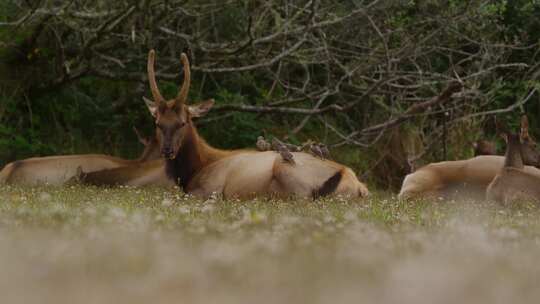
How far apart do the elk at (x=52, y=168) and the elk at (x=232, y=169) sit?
163 cm

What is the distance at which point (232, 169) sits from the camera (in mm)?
11117

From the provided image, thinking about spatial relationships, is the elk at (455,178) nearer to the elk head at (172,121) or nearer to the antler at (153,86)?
the elk head at (172,121)

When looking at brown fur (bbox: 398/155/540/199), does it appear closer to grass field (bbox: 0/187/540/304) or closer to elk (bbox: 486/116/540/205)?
elk (bbox: 486/116/540/205)

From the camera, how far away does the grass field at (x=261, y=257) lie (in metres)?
3.83

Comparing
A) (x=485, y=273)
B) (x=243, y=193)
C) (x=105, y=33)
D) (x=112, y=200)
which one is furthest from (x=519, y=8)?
(x=485, y=273)

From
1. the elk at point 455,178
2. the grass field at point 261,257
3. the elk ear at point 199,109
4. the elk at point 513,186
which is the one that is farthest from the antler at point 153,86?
the grass field at point 261,257

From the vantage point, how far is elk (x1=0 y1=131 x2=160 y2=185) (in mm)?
13070

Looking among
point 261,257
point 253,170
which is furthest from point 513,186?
point 261,257

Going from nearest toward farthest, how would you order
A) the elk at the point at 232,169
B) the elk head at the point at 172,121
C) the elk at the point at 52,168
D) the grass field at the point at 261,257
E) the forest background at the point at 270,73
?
the grass field at the point at 261,257, the elk at the point at 232,169, the elk head at the point at 172,121, the elk at the point at 52,168, the forest background at the point at 270,73

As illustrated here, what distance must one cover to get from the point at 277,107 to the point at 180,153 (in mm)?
4298

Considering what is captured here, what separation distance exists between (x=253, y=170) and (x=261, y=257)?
5930mm

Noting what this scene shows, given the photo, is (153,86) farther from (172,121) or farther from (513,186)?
(513,186)

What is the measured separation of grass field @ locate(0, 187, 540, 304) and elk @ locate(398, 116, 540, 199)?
3478mm

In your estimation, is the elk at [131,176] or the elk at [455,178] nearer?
the elk at [455,178]
